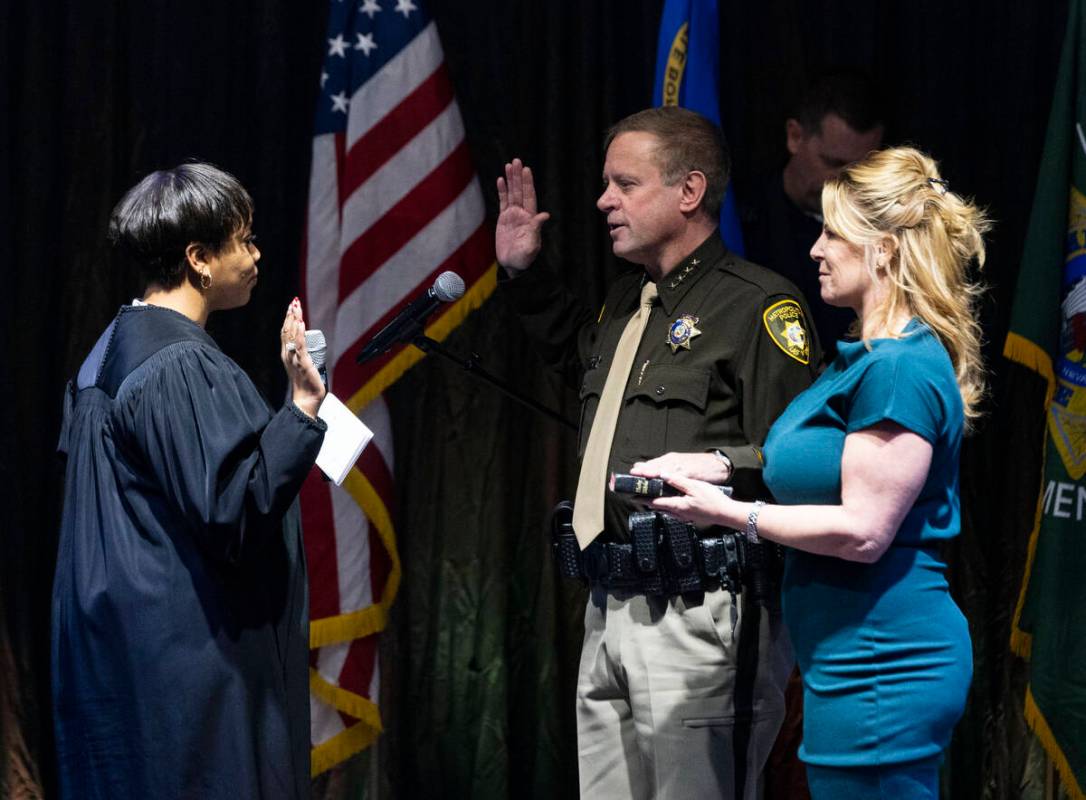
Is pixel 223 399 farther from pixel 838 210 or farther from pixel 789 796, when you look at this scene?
pixel 789 796

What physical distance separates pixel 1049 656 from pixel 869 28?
67.8 inches

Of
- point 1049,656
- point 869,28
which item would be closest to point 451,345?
point 869,28

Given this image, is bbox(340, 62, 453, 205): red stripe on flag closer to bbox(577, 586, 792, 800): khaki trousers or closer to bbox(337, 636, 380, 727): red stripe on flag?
bbox(337, 636, 380, 727): red stripe on flag

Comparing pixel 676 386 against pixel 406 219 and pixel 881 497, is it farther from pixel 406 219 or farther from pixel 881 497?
pixel 406 219

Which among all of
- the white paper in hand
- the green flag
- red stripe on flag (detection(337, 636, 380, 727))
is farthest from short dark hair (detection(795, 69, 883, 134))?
red stripe on flag (detection(337, 636, 380, 727))

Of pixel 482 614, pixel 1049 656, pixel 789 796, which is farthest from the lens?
pixel 482 614

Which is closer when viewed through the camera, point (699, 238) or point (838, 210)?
point (838, 210)

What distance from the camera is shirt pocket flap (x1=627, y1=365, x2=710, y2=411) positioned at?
289 centimetres

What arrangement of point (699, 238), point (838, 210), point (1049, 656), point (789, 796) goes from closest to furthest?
point (838, 210) → point (699, 238) → point (1049, 656) → point (789, 796)

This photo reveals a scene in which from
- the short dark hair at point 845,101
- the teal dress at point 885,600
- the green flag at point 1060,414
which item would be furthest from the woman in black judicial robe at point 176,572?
the green flag at point 1060,414

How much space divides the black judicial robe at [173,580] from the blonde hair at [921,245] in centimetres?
99

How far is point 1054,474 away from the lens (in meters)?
3.56

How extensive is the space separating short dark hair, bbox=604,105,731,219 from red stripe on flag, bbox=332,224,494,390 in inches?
34.9

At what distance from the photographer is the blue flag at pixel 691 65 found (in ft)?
12.2
